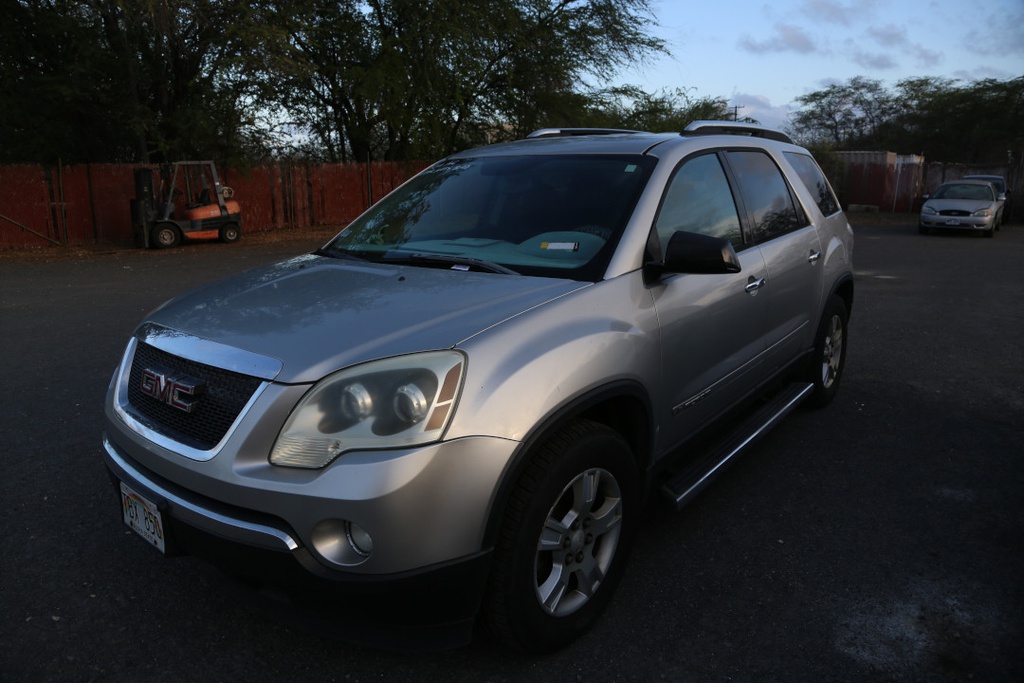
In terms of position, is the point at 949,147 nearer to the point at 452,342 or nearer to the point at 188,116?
the point at 188,116

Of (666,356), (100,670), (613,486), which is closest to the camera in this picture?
(100,670)

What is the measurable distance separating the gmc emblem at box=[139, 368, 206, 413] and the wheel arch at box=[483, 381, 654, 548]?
986 millimetres

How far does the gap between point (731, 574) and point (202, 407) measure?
2.16 metres

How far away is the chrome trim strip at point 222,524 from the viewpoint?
2117 mm

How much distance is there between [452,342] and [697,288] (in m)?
1.38

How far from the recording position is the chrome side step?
10.4 ft

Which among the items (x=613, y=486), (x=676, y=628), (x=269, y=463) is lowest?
(x=676, y=628)

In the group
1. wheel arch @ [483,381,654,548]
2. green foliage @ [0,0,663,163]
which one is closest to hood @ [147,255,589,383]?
wheel arch @ [483,381,654,548]

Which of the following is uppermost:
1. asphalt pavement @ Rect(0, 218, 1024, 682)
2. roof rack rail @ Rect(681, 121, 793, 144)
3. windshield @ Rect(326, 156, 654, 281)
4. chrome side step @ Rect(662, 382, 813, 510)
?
roof rack rail @ Rect(681, 121, 793, 144)

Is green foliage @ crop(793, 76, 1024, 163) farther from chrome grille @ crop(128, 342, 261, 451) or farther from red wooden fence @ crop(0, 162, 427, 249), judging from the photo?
chrome grille @ crop(128, 342, 261, 451)

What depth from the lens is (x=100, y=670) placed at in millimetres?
2520

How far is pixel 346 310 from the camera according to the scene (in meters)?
2.54

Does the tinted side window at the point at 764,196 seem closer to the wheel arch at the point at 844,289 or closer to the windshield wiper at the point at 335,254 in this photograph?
the wheel arch at the point at 844,289

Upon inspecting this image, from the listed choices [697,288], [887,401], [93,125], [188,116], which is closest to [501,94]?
[188,116]
